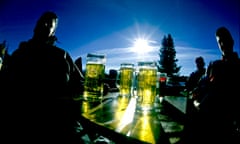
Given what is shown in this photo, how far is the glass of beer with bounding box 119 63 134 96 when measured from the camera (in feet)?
8.42

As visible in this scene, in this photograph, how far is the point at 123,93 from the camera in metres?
2.58

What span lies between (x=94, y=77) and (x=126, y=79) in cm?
60

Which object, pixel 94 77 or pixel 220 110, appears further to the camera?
pixel 94 77

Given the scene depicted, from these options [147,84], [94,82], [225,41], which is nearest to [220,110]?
[225,41]

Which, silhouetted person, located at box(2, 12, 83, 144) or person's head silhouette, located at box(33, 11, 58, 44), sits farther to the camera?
person's head silhouette, located at box(33, 11, 58, 44)

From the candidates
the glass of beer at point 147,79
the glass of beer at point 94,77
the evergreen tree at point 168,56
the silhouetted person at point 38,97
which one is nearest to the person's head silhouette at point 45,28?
the silhouetted person at point 38,97

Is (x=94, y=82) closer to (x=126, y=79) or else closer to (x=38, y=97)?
(x=126, y=79)

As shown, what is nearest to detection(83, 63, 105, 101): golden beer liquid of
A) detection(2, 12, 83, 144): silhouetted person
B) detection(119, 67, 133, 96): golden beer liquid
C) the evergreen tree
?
detection(119, 67, 133, 96): golden beer liquid

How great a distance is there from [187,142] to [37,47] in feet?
3.79

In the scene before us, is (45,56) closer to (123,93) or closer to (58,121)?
(58,121)

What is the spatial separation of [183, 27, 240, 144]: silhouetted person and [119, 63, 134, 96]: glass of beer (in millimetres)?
1723

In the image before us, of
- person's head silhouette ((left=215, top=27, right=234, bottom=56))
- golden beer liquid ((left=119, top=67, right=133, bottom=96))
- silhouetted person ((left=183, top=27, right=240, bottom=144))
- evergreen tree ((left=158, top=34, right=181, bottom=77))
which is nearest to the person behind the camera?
silhouetted person ((left=183, top=27, right=240, bottom=144))

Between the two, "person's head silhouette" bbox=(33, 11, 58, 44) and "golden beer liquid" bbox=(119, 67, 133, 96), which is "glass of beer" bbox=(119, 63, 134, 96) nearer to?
"golden beer liquid" bbox=(119, 67, 133, 96)

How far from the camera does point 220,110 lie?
0.72 meters
